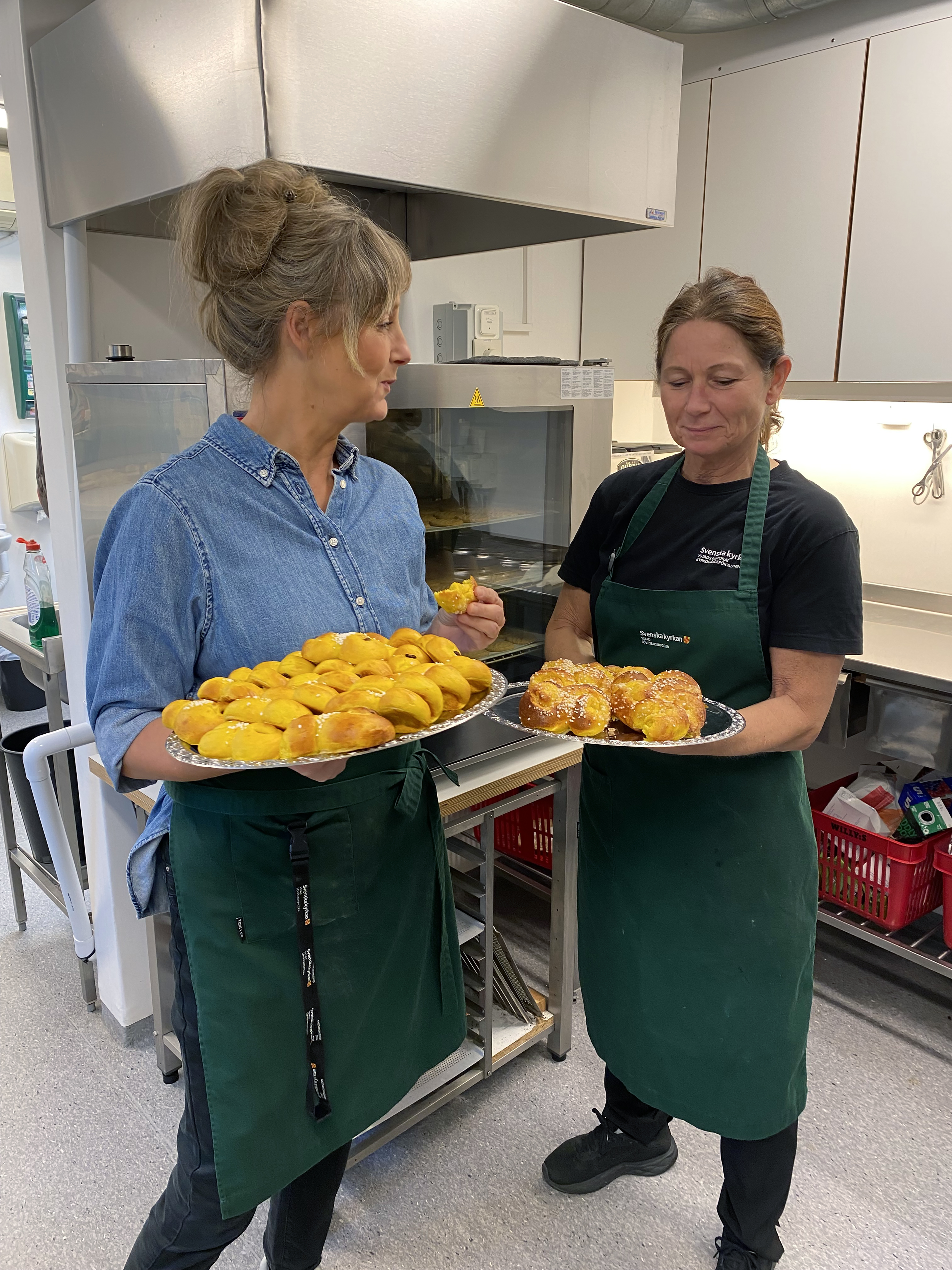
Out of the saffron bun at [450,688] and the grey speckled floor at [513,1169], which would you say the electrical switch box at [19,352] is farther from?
the saffron bun at [450,688]

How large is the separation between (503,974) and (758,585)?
1.21 metres

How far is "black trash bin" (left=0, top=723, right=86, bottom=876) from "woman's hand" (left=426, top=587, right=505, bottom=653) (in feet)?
5.50

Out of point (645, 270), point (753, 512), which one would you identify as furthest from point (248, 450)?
A: point (645, 270)

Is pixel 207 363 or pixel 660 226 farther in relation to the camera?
pixel 660 226

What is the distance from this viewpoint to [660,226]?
1.96m

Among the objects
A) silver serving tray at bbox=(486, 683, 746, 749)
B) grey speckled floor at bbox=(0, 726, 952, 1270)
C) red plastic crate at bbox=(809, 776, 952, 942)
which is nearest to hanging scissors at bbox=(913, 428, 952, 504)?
red plastic crate at bbox=(809, 776, 952, 942)

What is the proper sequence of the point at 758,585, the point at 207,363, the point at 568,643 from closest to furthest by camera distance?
the point at 758,585 < the point at 207,363 < the point at 568,643

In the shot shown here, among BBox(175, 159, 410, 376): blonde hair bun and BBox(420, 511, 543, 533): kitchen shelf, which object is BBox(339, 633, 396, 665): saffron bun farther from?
BBox(420, 511, 543, 533): kitchen shelf

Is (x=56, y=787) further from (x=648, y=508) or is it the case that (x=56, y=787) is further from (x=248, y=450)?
(x=648, y=508)

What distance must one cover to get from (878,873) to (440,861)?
1556 mm

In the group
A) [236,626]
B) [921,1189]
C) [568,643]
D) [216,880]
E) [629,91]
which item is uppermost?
[629,91]

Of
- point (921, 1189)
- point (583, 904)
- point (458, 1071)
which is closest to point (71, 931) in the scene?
point (458, 1071)

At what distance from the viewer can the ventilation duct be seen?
238 centimetres

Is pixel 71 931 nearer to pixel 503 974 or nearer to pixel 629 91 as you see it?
pixel 503 974
